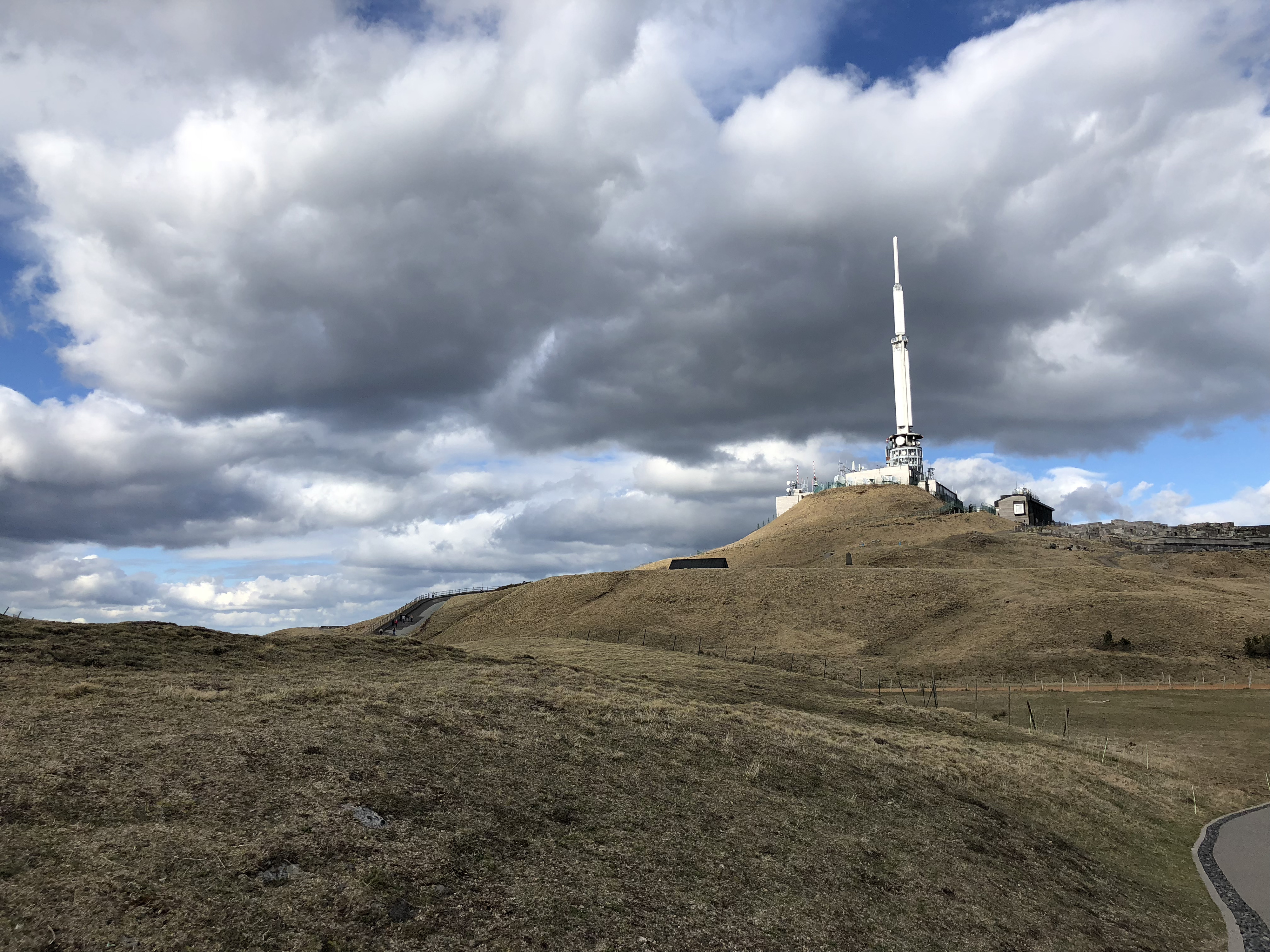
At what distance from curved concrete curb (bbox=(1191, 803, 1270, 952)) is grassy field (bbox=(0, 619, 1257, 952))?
36cm

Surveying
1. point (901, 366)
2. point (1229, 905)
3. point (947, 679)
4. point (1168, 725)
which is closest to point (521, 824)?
point (1229, 905)

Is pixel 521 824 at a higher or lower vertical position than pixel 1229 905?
higher

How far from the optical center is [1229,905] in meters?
18.9

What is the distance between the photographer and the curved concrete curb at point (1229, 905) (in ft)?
53.7

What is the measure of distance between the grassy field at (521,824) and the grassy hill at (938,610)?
35.2 m

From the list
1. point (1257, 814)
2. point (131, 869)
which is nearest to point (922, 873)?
point (131, 869)

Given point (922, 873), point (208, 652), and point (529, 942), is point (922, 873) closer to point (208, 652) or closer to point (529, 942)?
point (529, 942)

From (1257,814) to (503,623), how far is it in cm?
6970

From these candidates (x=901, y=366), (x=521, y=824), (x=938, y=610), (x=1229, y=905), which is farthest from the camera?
(x=901, y=366)

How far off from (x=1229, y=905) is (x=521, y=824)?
1695 cm

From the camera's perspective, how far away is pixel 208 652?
107ft

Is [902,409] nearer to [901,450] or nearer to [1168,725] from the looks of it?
[901,450]

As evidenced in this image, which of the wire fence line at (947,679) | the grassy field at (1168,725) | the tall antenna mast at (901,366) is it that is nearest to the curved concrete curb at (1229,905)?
the grassy field at (1168,725)

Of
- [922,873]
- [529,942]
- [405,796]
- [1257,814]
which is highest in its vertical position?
[405,796]
